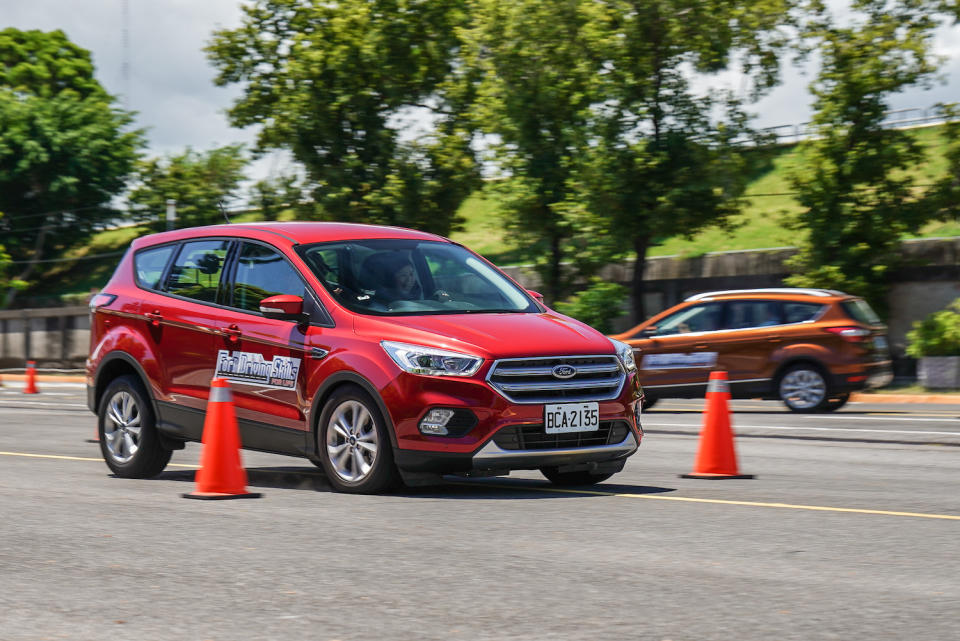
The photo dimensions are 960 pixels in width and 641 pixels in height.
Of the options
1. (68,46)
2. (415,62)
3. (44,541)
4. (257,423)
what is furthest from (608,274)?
(68,46)

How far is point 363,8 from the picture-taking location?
125 feet

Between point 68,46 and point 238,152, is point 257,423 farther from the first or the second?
point 68,46

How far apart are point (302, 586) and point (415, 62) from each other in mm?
34946

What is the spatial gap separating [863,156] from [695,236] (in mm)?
4165

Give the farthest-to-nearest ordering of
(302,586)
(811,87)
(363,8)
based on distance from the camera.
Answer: (363,8)
(811,87)
(302,586)

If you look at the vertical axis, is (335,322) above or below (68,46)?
below

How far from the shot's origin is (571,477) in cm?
953

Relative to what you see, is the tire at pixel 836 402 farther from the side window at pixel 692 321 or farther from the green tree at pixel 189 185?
the green tree at pixel 189 185

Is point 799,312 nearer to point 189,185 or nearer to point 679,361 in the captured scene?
point 679,361

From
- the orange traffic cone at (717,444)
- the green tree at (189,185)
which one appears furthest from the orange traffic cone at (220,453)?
the green tree at (189,185)

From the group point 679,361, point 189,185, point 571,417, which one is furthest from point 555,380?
point 189,185

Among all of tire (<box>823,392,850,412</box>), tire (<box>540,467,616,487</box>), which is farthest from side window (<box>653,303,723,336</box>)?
tire (<box>540,467,616,487</box>)

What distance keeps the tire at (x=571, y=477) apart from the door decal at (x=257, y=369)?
1.93 m

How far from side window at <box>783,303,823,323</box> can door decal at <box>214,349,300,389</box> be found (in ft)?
37.9
